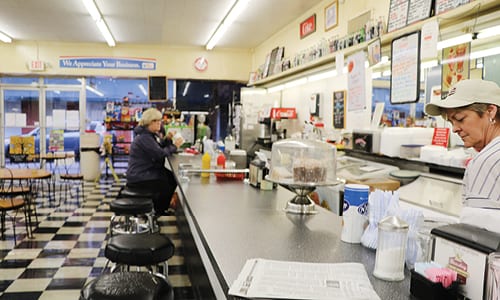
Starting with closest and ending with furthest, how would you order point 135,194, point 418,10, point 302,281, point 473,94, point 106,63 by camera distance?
point 302,281 < point 473,94 < point 418,10 < point 135,194 < point 106,63

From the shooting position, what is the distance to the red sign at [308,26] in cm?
632

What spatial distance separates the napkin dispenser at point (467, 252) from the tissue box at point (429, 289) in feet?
0.07

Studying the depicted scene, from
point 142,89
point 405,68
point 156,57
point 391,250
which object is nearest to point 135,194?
point 405,68

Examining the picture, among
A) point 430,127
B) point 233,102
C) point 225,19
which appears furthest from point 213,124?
point 430,127

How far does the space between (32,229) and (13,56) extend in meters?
5.43

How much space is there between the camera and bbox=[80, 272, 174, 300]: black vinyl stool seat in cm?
164

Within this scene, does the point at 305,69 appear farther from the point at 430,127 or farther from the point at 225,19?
the point at 430,127

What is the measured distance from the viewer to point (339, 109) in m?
5.49

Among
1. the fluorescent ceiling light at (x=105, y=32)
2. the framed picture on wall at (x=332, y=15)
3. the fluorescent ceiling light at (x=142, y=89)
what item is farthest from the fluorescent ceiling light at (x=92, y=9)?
the framed picture on wall at (x=332, y=15)

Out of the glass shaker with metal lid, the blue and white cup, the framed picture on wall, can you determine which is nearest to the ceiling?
the framed picture on wall

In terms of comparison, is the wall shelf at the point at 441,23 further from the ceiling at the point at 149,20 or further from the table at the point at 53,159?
the table at the point at 53,159

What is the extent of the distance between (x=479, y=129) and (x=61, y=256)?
392 cm

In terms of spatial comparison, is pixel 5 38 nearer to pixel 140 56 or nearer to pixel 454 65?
pixel 140 56

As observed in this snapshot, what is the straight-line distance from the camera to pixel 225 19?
695 centimetres
